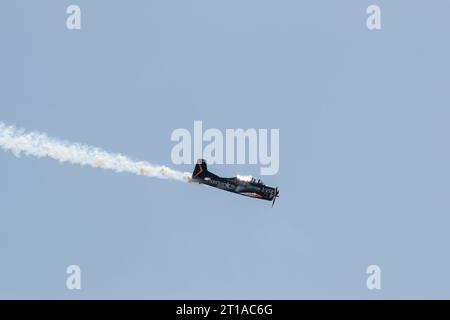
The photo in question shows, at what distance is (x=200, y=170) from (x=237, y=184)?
20.0ft

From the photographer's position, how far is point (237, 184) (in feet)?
440

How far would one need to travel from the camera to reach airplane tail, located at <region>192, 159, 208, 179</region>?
131 meters

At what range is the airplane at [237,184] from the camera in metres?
131

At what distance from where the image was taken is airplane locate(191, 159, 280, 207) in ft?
431

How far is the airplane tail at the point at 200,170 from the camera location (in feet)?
429

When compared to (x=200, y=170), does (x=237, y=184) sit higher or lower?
lower

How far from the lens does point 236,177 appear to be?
13362 cm
